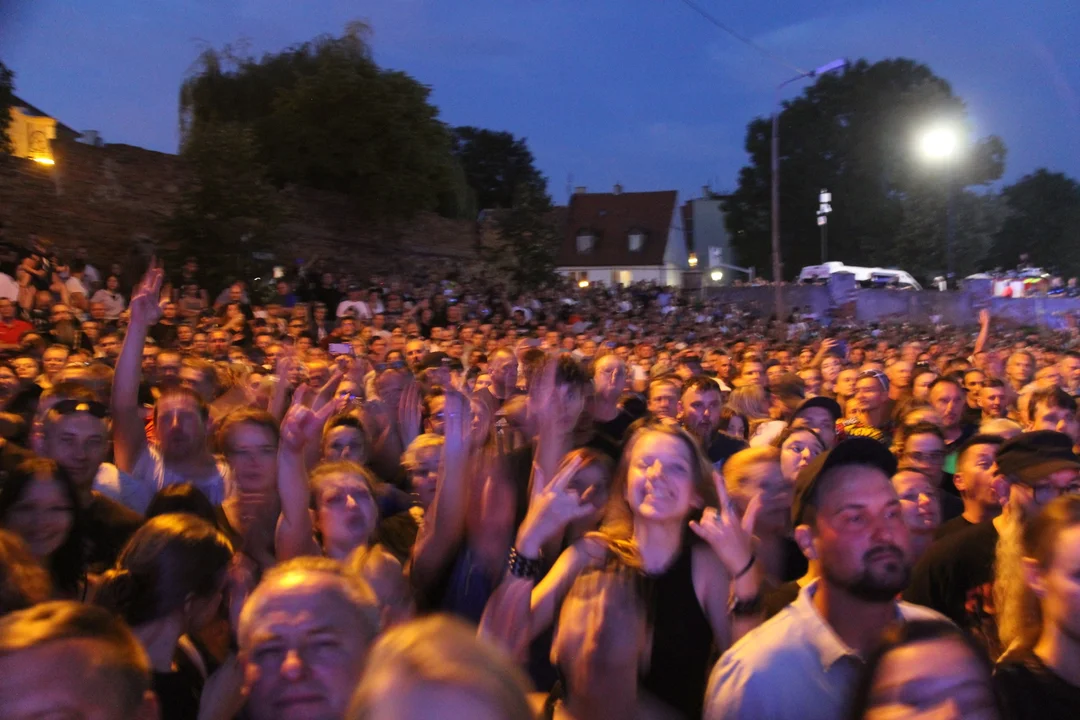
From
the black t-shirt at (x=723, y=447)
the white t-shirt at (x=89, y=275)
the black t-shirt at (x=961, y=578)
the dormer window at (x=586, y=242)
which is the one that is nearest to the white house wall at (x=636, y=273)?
the dormer window at (x=586, y=242)

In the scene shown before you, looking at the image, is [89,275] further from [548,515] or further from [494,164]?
[494,164]

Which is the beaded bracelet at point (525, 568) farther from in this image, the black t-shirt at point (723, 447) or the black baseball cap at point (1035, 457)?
the black t-shirt at point (723, 447)

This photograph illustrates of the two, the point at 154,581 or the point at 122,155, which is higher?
the point at 122,155

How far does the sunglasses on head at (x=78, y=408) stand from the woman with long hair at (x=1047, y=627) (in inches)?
140

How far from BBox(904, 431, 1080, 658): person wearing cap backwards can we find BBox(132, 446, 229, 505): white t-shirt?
121 inches

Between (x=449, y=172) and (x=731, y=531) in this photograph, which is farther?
(x=449, y=172)

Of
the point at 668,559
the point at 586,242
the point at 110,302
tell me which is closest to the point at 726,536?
the point at 668,559

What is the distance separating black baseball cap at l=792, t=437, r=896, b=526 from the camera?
2.54m

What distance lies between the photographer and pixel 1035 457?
11.0 ft

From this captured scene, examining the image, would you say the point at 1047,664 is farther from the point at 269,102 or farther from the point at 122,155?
the point at 269,102

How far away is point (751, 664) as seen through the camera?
2.15 meters

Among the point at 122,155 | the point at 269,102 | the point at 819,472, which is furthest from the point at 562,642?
the point at 269,102

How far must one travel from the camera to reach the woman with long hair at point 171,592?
235 centimetres

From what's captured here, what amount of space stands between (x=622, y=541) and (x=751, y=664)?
0.76m
